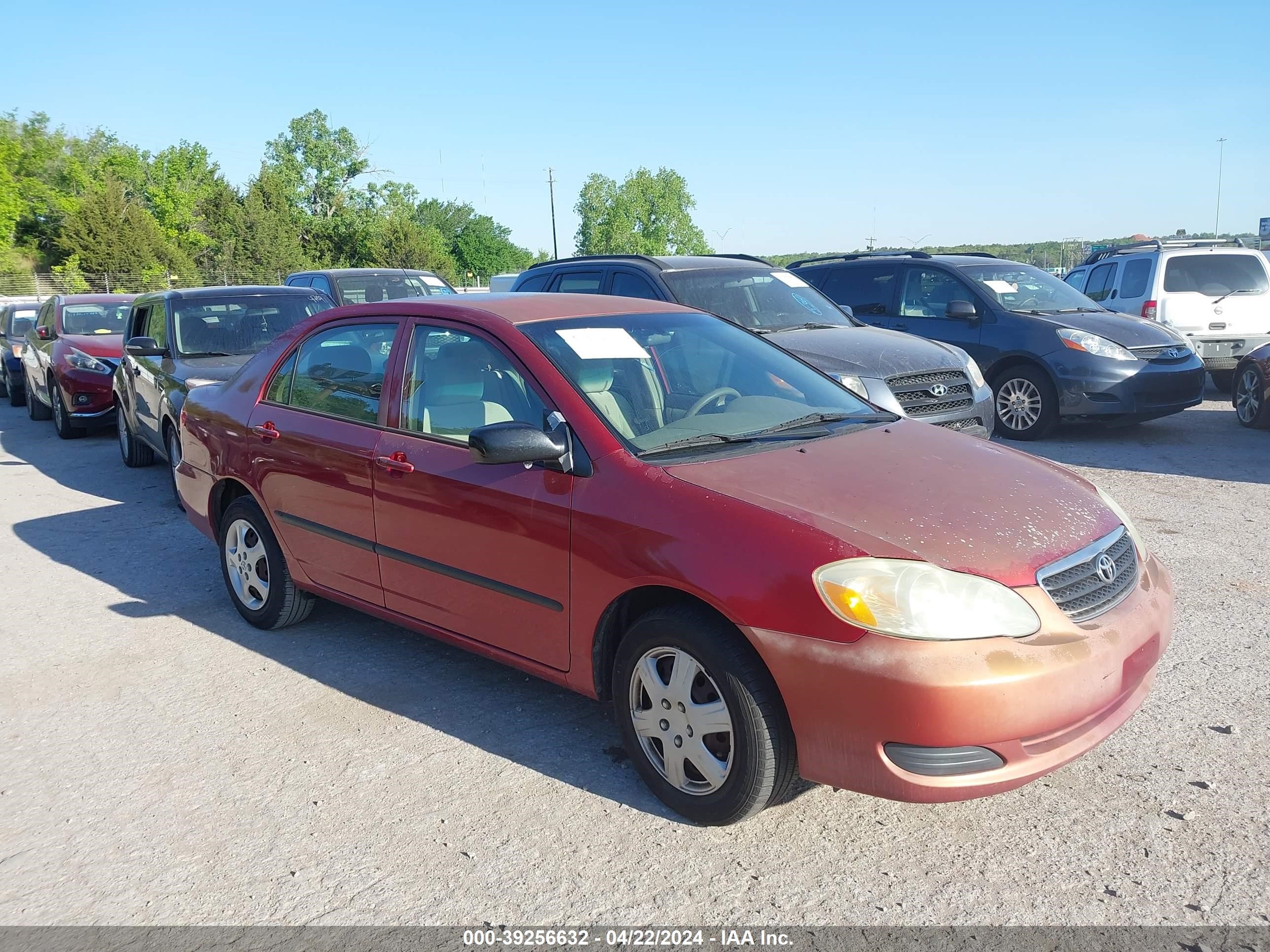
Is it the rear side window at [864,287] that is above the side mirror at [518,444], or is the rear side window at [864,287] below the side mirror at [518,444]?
above

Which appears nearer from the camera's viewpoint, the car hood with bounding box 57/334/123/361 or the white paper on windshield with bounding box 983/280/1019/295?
the white paper on windshield with bounding box 983/280/1019/295

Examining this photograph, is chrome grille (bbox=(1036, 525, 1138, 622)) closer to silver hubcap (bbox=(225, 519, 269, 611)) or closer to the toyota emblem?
the toyota emblem

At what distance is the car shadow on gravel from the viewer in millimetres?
3809

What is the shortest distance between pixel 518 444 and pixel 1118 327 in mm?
8535

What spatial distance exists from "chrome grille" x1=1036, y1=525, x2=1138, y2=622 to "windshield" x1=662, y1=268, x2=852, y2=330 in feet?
17.2

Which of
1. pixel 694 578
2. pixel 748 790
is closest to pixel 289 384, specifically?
pixel 694 578

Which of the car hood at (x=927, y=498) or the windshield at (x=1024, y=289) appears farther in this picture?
the windshield at (x=1024, y=289)

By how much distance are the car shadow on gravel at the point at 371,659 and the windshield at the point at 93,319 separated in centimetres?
553

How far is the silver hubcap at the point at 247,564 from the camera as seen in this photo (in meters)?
5.18

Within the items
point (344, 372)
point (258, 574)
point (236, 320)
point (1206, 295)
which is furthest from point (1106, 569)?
point (1206, 295)

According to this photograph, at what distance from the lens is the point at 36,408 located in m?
14.4

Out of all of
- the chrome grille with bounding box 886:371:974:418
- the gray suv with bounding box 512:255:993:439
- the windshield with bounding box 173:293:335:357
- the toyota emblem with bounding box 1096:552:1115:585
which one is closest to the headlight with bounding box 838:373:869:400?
the gray suv with bounding box 512:255:993:439

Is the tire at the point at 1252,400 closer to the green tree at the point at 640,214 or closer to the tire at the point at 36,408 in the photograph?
the tire at the point at 36,408

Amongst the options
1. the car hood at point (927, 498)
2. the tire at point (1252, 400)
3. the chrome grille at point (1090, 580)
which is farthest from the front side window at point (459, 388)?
the tire at point (1252, 400)
